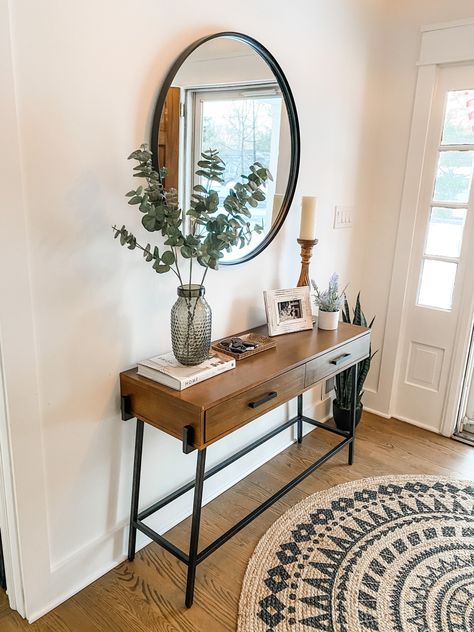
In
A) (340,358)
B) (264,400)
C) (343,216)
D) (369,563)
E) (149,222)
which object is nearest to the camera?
(149,222)

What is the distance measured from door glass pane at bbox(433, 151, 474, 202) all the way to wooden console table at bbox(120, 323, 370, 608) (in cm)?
112

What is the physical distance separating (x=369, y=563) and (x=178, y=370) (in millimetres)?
1048

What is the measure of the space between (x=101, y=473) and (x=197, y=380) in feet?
1.61

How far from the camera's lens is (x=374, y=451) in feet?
8.54

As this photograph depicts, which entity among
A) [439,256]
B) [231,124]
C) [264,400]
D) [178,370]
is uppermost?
[231,124]

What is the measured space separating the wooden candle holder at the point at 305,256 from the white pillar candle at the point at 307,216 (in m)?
0.02

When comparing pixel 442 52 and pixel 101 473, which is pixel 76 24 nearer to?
pixel 101 473

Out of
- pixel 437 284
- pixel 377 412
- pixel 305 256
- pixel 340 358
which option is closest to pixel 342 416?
pixel 377 412

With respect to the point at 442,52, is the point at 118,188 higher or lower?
lower

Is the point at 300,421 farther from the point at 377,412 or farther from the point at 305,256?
the point at 305,256

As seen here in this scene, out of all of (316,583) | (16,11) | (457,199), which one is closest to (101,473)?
(316,583)

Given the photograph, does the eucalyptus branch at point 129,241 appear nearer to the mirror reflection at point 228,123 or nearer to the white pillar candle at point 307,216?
the mirror reflection at point 228,123

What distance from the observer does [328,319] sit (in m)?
2.19

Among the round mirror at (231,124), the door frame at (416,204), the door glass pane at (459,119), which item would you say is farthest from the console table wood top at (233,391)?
the door glass pane at (459,119)
